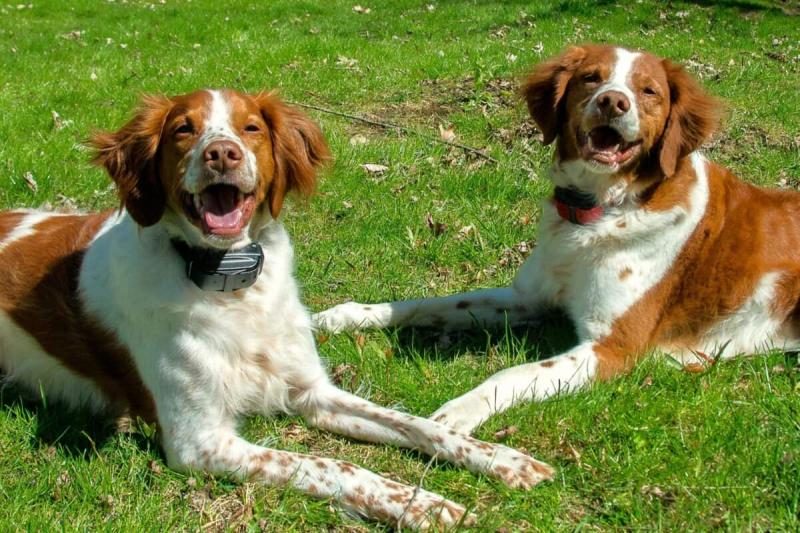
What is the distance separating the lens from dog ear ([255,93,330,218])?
3248 mm

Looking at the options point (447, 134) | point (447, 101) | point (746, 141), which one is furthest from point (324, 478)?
point (447, 101)

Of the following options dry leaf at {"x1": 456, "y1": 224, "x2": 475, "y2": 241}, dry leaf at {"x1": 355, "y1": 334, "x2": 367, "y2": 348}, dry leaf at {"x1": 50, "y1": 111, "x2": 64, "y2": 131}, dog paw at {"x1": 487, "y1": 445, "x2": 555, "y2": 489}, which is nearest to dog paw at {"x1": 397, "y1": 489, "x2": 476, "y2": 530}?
dog paw at {"x1": 487, "y1": 445, "x2": 555, "y2": 489}

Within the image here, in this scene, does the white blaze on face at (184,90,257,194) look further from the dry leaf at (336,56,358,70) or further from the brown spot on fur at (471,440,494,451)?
the dry leaf at (336,56,358,70)

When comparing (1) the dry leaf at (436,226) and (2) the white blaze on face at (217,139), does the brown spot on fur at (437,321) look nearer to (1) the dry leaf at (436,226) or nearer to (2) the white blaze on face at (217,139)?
(1) the dry leaf at (436,226)

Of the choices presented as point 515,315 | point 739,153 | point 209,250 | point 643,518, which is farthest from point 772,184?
point 209,250

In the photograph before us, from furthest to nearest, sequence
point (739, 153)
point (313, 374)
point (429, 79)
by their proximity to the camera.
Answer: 1. point (429, 79)
2. point (739, 153)
3. point (313, 374)

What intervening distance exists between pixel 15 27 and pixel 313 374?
39.0 ft

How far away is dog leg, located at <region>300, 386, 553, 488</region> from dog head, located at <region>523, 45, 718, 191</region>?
1.32 meters

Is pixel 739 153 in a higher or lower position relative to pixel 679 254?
lower

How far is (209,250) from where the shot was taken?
308 cm

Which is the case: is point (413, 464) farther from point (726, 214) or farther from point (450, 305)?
point (726, 214)

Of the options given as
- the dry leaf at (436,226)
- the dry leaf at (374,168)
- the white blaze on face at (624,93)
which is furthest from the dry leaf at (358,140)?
the white blaze on face at (624,93)

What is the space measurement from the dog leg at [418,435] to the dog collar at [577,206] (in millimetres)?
1229

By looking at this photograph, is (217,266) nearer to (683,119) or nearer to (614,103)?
(614,103)
